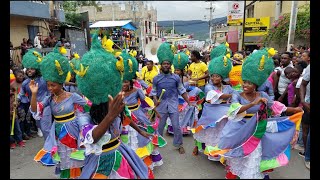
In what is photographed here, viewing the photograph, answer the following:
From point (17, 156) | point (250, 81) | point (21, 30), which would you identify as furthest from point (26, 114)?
point (21, 30)

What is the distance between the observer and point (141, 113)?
4570 millimetres

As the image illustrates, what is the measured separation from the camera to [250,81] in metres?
3.54

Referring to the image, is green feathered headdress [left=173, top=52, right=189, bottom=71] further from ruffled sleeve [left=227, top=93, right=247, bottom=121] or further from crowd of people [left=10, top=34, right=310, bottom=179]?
ruffled sleeve [left=227, top=93, right=247, bottom=121]

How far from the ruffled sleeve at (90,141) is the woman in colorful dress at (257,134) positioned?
5.63 feet

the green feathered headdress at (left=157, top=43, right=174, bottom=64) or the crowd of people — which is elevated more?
the green feathered headdress at (left=157, top=43, right=174, bottom=64)

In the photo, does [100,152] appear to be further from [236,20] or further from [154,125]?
[236,20]

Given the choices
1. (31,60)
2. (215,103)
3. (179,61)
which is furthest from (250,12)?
(31,60)

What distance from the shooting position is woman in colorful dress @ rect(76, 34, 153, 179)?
229 centimetres

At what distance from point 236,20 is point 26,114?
19.8 meters

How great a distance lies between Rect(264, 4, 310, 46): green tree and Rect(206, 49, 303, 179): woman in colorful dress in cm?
1224

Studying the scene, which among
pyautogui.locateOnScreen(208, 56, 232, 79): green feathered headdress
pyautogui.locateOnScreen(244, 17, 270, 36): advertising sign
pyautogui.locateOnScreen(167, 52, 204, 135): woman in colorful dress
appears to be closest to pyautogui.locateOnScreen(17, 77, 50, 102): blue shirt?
pyautogui.locateOnScreen(167, 52, 204, 135): woman in colorful dress

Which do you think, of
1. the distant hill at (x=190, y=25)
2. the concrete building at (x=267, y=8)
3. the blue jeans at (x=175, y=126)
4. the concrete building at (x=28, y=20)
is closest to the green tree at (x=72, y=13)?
the concrete building at (x=28, y=20)

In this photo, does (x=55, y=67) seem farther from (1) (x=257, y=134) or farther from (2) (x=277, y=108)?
(2) (x=277, y=108)

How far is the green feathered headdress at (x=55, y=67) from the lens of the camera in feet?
11.5
